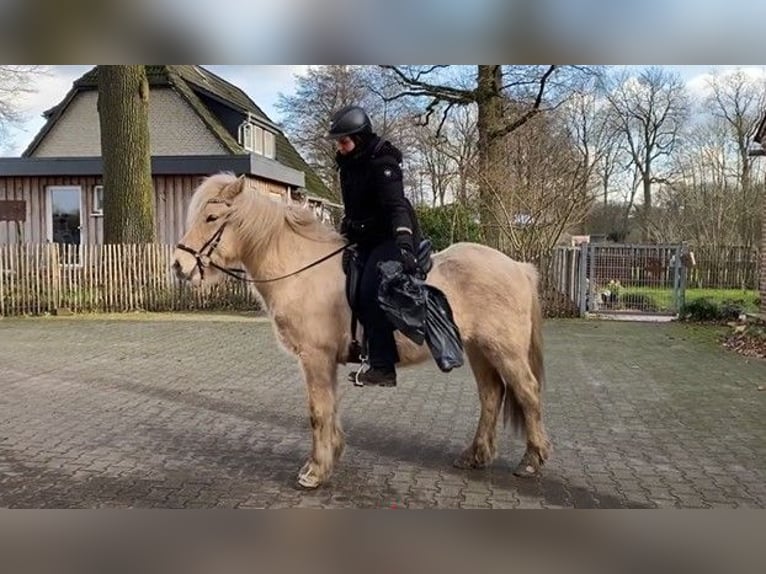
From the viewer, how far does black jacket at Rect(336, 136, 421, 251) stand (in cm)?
431

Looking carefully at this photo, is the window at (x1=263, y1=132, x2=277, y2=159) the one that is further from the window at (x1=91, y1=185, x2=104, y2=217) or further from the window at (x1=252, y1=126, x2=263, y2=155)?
the window at (x1=91, y1=185, x2=104, y2=217)

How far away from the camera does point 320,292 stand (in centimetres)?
459

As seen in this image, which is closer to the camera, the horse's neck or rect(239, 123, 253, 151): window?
the horse's neck

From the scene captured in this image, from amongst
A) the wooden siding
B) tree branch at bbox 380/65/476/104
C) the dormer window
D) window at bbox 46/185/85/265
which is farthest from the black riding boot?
the dormer window

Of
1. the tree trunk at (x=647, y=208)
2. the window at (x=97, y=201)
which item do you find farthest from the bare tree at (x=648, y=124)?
the window at (x=97, y=201)

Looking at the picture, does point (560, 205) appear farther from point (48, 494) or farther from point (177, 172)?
point (48, 494)

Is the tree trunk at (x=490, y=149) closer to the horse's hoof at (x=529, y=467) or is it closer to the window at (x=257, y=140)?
the window at (x=257, y=140)

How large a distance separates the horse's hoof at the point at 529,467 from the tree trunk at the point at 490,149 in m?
11.3

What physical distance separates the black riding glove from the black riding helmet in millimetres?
709

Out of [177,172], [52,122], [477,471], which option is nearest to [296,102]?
[177,172]

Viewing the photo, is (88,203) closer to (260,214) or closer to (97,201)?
(97,201)
